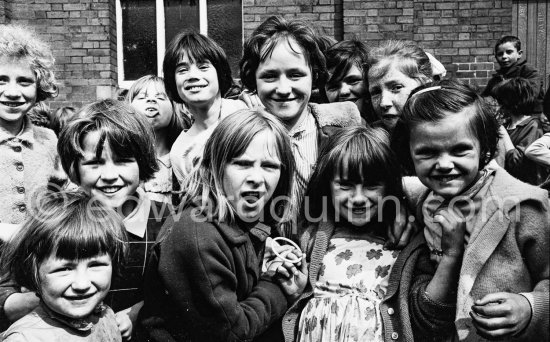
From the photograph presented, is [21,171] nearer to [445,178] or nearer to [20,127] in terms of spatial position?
[20,127]

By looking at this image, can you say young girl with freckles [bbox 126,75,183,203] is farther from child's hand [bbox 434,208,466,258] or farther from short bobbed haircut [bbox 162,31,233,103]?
child's hand [bbox 434,208,466,258]

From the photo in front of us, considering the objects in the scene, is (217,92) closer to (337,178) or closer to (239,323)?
(337,178)

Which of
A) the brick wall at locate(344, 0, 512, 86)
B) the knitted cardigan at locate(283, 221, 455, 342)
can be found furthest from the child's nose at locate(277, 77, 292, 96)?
the brick wall at locate(344, 0, 512, 86)

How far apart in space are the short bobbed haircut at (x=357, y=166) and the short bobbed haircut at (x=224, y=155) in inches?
6.5

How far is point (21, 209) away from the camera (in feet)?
10.2

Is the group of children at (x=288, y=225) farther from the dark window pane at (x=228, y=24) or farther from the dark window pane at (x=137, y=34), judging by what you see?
the dark window pane at (x=137, y=34)

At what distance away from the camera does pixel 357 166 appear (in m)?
2.56

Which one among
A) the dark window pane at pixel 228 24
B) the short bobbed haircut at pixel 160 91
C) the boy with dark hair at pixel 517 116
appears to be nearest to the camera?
the short bobbed haircut at pixel 160 91

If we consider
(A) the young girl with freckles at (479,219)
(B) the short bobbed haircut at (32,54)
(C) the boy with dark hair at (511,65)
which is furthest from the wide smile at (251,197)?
(C) the boy with dark hair at (511,65)

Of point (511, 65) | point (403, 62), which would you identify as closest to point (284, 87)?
point (403, 62)

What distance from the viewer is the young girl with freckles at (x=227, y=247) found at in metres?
2.26

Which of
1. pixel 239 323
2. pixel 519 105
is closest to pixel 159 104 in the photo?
pixel 239 323

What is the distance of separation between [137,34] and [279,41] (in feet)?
17.2

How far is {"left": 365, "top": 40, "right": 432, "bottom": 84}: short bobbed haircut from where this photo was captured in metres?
3.05
